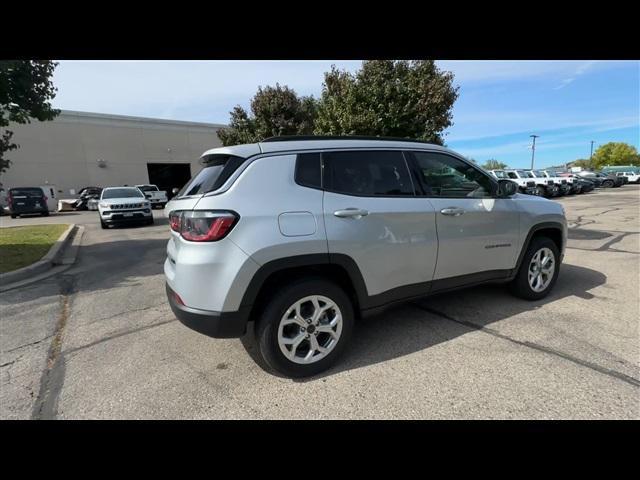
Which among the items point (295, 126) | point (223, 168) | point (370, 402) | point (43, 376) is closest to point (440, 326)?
point (370, 402)

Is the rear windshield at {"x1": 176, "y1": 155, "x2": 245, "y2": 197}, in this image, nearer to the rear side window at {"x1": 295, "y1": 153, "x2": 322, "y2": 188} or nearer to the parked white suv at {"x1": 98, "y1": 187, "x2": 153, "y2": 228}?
the rear side window at {"x1": 295, "y1": 153, "x2": 322, "y2": 188}

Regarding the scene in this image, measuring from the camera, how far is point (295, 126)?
19234 millimetres

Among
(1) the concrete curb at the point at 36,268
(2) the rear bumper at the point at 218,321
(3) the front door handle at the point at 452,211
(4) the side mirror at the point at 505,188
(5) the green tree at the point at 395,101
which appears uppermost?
(5) the green tree at the point at 395,101

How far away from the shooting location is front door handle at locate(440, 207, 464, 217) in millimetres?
3193

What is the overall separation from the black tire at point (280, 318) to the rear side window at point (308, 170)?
76cm

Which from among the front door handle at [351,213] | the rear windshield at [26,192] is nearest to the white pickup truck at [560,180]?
the front door handle at [351,213]

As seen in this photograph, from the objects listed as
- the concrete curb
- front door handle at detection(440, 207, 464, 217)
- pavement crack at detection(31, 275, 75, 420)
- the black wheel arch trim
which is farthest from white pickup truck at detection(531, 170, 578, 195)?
pavement crack at detection(31, 275, 75, 420)

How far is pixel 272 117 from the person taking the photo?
18828 millimetres

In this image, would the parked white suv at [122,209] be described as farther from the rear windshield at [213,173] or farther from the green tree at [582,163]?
the green tree at [582,163]

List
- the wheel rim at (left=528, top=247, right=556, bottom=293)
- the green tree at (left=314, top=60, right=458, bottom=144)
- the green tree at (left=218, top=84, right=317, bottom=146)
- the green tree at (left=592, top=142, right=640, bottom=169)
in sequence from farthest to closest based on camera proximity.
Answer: the green tree at (left=592, top=142, right=640, bottom=169)
the green tree at (left=218, top=84, right=317, bottom=146)
the green tree at (left=314, top=60, right=458, bottom=144)
the wheel rim at (left=528, top=247, right=556, bottom=293)

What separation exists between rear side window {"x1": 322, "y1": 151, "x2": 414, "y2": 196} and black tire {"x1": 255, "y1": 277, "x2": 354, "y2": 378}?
81cm

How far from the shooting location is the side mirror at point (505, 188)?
3.67 metres

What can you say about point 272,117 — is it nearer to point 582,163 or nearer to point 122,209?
point 122,209
